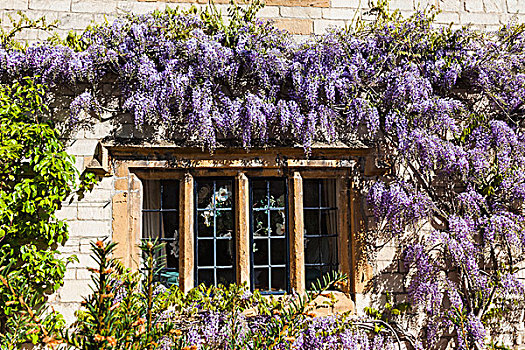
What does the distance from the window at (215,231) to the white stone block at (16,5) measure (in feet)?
7.03

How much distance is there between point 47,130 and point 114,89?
0.64 metres

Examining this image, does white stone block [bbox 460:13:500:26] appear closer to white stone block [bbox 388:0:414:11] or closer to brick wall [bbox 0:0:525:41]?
brick wall [bbox 0:0:525:41]

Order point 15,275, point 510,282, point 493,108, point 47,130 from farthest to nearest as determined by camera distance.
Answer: point 493,108 → point 510,282 → point 47,130 → point 15,275

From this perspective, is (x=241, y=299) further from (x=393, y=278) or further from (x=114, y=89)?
(x=114, y=89)

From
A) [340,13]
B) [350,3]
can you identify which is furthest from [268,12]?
[350,3]

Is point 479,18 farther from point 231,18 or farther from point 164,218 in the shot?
point 164,218

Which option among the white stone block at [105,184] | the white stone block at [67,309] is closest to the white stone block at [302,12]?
the white stone block at [105,184]

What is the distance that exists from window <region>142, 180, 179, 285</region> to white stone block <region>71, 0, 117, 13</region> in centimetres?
156

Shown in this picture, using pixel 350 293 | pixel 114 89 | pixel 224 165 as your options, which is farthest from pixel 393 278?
pixel 114 89

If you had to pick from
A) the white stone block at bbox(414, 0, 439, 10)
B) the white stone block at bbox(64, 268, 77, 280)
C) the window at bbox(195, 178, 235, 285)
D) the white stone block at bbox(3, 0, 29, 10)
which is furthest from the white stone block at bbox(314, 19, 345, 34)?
the white stone block at bbox(64, 268, 77, 280)

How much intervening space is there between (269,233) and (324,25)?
196 cm

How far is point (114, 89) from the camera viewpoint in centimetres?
415

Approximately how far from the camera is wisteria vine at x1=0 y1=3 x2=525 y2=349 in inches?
159

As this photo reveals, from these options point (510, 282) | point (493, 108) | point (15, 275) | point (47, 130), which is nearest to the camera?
point (15, 275)
